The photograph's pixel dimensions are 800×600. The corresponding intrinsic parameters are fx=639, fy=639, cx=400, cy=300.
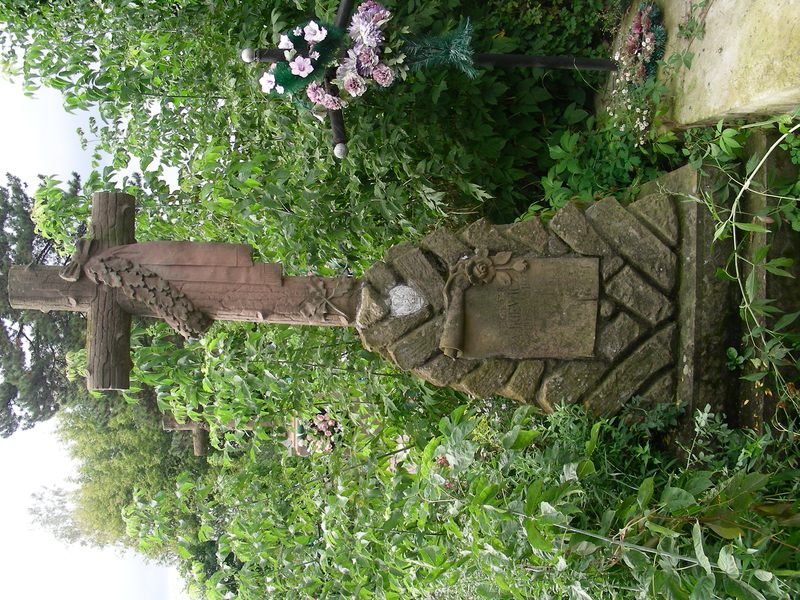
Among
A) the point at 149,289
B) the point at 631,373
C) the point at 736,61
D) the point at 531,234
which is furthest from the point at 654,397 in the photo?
the point at 149,289

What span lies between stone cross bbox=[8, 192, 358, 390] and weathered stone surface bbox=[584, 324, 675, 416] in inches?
52.0

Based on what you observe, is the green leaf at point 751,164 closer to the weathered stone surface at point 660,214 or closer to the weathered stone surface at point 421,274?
the weathered stone surface at point 660,214

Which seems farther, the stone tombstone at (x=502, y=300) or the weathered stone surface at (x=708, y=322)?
the stone tombstone at (x=502, y=300)

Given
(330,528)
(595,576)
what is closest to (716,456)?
(595,576)

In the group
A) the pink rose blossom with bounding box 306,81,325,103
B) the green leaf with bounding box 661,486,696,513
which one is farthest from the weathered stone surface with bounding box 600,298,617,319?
the pink rose blossom with bounding box 306,81,325,103

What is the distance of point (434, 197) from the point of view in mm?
4012

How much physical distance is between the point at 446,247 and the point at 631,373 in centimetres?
112

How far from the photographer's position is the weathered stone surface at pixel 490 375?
127 inches

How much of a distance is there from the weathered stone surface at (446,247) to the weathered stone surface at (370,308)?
0.37m

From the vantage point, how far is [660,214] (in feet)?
10.5

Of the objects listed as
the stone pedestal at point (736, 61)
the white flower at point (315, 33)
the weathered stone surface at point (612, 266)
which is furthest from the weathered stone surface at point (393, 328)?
the stone pedestal at point (736, 61)

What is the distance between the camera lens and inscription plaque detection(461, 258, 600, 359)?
3195mm

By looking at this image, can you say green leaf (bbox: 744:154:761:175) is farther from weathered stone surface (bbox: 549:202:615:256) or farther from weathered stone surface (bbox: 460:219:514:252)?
weathered stone surface (bbox: 460:219:514:252)

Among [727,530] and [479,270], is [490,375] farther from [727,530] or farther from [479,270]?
[727,530]
